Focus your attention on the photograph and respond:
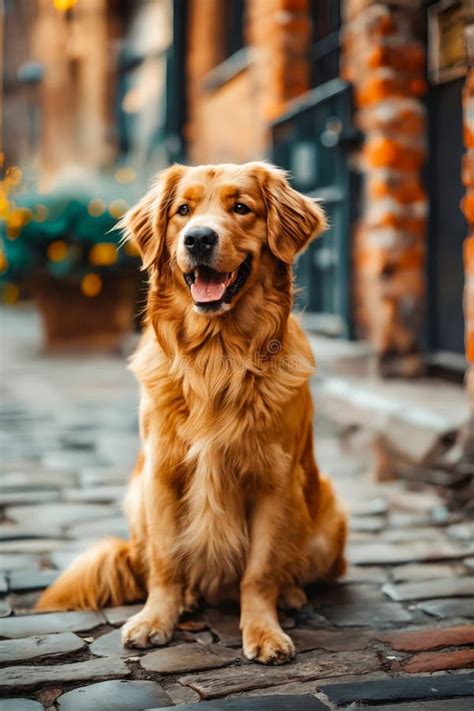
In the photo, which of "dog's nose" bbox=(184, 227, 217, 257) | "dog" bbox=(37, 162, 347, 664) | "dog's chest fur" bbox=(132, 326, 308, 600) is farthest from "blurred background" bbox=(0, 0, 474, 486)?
"dog's nose" bbox=(184, 227, 217, 257)

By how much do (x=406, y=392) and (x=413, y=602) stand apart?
2231 millimetres

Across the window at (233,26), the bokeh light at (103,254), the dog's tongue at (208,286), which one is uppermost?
the window at (233,26)

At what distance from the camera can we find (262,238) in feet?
9.23

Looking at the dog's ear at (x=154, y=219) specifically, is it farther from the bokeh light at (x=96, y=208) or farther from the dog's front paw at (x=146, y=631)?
the bokeh light at (x=96, y=208)

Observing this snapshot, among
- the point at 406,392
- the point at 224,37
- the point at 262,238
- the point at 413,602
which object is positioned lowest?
the point at 413,602

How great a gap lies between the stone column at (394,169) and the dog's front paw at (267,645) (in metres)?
3.19

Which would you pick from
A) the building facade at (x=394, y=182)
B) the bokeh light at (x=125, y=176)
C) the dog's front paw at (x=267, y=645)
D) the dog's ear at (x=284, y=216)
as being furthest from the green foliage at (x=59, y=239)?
the dog's front paw at (x=267, y=645)

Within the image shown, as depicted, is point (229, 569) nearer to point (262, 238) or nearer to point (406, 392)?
point (262, 238)

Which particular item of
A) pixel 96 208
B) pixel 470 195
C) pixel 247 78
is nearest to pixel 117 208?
pixel 96 208

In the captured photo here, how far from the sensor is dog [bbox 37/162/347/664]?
2762mm

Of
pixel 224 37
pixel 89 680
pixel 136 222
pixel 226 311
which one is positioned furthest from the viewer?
pixel 224 37

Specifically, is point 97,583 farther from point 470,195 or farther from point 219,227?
point 470,195

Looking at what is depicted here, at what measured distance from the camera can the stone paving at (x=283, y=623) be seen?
234cm

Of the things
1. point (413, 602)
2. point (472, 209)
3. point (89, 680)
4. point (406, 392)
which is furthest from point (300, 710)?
point (406, 392)
